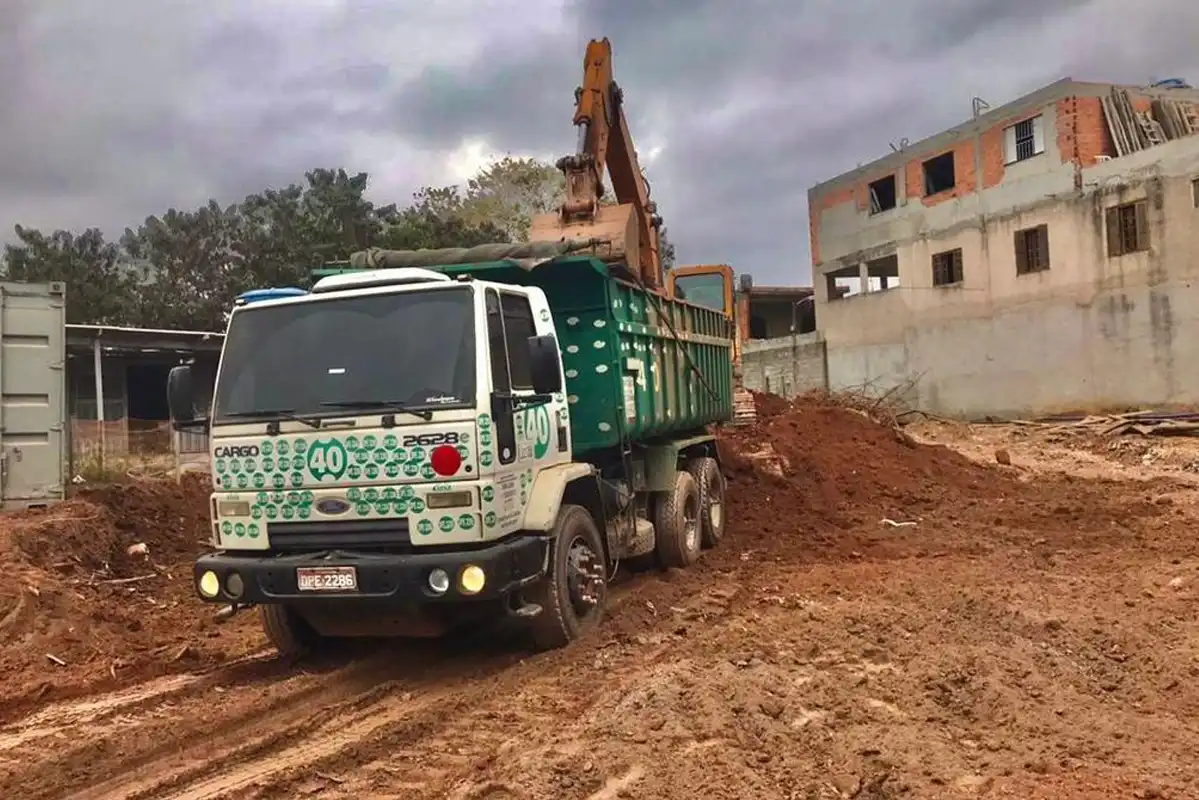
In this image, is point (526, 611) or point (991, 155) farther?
point (991, 155)

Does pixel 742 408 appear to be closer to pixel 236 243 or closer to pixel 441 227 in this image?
pixel 441 227

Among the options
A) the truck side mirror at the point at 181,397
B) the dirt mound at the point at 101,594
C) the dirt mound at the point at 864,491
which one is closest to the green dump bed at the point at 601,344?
the truck side mirror at the point at 181,397

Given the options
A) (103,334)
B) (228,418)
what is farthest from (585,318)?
(103,334)

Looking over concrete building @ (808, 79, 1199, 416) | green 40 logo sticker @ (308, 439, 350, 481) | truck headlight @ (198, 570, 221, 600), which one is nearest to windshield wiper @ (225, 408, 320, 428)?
green 40 logo sticker @ (308, 439, 350, 481)

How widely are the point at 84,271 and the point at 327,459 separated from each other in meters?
44.2

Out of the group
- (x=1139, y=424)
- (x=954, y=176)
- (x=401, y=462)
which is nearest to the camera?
(x=401, y=462)

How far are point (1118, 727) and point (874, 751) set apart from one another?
130 cm

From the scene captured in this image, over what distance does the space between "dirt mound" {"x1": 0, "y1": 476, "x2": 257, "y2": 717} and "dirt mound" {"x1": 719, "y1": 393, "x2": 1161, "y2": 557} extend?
5.89 meters

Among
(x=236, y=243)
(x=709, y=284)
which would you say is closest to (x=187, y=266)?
(x=236, y=243)

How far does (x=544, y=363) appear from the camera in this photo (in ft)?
19.3

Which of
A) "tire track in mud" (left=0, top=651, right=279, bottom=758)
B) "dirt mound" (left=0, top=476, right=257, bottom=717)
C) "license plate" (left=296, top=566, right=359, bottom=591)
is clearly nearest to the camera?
"tire track in mud" (left=0, top=651, right=279, bottom=758)

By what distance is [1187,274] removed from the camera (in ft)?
73.9

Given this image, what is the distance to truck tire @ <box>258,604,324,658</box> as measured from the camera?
6.46 m

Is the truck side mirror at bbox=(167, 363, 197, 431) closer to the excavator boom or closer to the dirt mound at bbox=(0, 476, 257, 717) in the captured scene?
the dirt mound at bbox=(0, 476, 257, 717)
